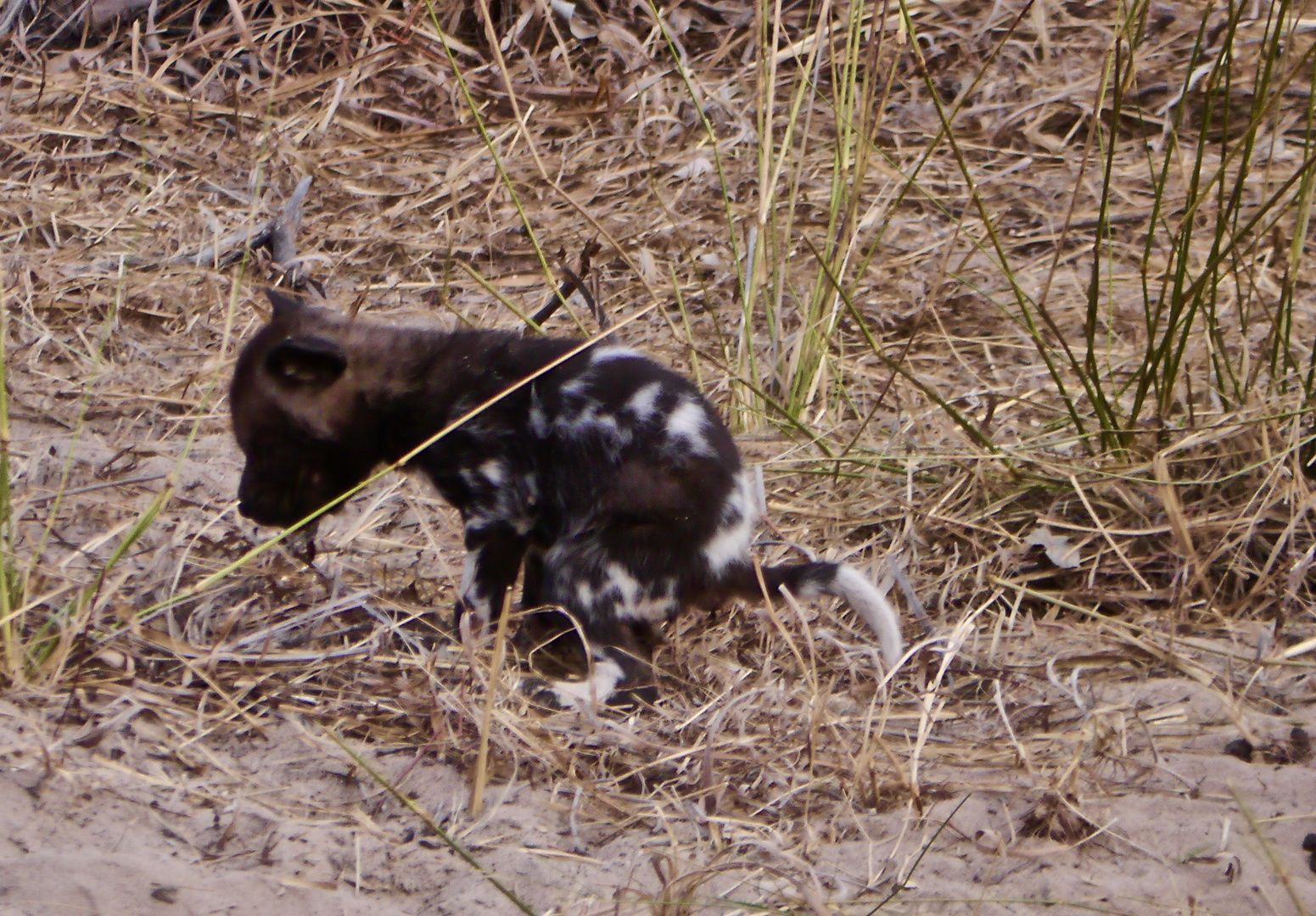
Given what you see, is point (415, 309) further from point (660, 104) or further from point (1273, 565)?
point (1273, 565)

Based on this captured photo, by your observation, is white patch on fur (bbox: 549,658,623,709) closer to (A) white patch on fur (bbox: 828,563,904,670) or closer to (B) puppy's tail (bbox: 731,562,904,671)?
(B) puppy's tail (bbox: 731,562,904,671)

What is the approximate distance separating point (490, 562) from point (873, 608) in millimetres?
1096

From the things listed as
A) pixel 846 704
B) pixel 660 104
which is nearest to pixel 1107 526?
pixel 846 704

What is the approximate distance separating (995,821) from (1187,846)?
0.36 m

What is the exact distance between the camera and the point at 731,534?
11.9ft

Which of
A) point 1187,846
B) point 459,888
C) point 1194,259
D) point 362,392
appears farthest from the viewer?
point 1194,259

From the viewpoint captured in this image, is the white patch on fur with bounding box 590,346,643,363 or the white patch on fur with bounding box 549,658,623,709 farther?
the white patch on fur with bounding box 590,346,643,363

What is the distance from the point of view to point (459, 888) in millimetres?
2363

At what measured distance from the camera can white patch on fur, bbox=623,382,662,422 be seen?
3676mm

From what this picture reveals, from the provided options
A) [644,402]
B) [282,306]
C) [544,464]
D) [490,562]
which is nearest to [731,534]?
[644,402]

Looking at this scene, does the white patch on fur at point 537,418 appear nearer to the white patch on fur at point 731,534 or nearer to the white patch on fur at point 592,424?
the white patch on fur at point 592,424

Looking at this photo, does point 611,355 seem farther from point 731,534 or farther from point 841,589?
point 841,589

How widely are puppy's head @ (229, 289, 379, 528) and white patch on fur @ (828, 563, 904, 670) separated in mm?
1434

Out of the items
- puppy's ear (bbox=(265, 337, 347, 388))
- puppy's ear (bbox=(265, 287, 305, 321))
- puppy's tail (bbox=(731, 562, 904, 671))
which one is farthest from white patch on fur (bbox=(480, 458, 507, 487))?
puppy's ear (bbox=(265, 287, 305, 321))
